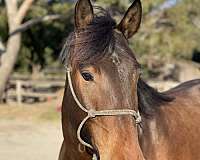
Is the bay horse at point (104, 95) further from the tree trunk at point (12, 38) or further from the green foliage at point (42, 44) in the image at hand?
the green foliage at point (42, 44)

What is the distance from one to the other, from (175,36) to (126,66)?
752 inches

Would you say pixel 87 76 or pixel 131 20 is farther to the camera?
pixel 131 20

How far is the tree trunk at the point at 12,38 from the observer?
47.6ft

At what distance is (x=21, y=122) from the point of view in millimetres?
12133

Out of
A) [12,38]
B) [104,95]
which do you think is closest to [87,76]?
[104,95]

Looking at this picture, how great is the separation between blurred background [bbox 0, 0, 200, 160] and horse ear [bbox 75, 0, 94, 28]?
5.29 m

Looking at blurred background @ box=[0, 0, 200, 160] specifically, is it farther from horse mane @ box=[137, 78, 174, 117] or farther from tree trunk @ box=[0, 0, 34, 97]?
horse mane @ box=[137, 78, 174, 117]

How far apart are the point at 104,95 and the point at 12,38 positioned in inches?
506

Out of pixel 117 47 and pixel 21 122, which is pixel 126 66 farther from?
pixel 21 122

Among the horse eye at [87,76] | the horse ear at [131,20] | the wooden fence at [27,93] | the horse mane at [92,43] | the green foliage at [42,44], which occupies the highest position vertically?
the horse ear at [131,20]

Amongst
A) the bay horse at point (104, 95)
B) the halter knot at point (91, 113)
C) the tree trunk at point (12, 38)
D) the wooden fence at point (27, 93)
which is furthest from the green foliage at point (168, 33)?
the halter knot at point (91, 113)

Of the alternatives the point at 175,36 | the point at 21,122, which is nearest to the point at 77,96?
the point at 21,122

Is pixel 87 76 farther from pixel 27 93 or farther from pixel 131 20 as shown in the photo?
pixel 27 93

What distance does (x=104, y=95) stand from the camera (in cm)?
222
